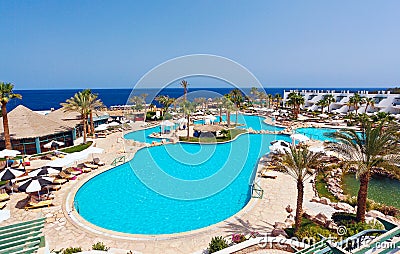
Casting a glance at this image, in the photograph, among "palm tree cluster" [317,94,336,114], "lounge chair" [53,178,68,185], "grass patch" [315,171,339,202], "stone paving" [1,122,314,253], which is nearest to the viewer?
"stone paving" [1,122,314,253]

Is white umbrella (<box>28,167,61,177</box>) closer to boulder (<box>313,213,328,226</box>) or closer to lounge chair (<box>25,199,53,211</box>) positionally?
lounge chair (<box>25,199,53,211</box>)

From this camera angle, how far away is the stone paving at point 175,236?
9141mm

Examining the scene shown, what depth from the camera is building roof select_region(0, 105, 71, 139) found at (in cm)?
2167

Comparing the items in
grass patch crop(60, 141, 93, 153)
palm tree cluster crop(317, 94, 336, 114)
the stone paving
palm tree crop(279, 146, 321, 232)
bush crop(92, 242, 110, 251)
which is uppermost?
palm tree cluster crop(317, 94, 336, 114)

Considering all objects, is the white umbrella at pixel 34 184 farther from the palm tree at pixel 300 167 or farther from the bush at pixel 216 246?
the palm tree at pixel 300 167

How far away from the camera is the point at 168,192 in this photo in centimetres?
1477

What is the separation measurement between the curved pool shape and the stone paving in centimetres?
102

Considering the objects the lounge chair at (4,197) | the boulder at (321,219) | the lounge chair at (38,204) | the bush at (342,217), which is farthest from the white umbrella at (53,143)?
the bush at (342,217)

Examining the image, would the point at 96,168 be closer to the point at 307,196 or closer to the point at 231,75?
the point at 231,75

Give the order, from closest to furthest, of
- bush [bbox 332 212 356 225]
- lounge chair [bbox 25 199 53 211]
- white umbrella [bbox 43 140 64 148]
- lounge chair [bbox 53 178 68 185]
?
bush [bbox 332 212 356 225]
lounge chair [bbox 25 199 53 211]
lounge chair [bbox 53 178 68 185]
white umbrella [bbox 43 140 64 148]

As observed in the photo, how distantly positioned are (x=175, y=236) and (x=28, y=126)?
19.5 meters

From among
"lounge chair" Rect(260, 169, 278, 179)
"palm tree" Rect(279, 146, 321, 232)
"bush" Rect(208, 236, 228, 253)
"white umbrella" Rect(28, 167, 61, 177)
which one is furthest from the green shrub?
"lounge chair" Rect(260, 169, 278, 179)

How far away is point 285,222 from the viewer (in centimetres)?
1041

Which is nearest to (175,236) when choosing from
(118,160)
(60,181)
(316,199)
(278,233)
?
(278,233)
